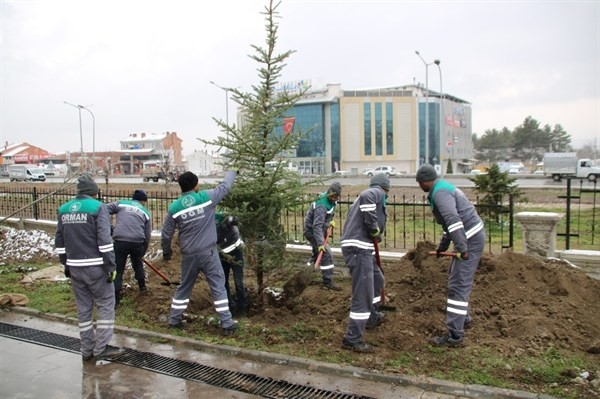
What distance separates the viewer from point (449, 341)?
5.33m

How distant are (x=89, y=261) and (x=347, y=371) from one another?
9.73 feet

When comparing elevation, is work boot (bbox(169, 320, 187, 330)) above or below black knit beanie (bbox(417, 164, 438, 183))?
below

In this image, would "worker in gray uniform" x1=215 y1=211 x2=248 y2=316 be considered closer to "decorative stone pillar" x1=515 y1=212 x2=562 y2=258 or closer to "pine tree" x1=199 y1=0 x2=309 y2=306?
"pine tree" x1=199 y1=0 x2=309 y2=306

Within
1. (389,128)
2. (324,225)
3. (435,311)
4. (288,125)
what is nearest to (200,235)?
(288,125)

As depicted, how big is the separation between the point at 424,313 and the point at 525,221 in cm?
251

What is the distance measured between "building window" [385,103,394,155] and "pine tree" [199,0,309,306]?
256ft

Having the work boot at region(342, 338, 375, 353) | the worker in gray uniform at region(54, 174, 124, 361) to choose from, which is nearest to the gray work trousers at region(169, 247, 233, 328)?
the worker in gray uniform at region(54, 174, 124, 361)

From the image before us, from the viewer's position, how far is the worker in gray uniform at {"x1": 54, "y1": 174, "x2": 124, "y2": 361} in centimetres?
548

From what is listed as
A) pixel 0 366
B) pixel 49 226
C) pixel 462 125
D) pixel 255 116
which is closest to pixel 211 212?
pixel 255 116

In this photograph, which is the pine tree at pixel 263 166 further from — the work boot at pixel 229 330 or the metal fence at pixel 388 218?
the metal fence at pixel 388 218

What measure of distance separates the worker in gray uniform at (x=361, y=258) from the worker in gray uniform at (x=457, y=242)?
0.60 metres

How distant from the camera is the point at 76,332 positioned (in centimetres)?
648

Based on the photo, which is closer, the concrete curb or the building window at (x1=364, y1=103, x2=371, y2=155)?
the concrete curb

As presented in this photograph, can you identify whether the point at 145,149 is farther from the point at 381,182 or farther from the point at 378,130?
the point at 381,182
